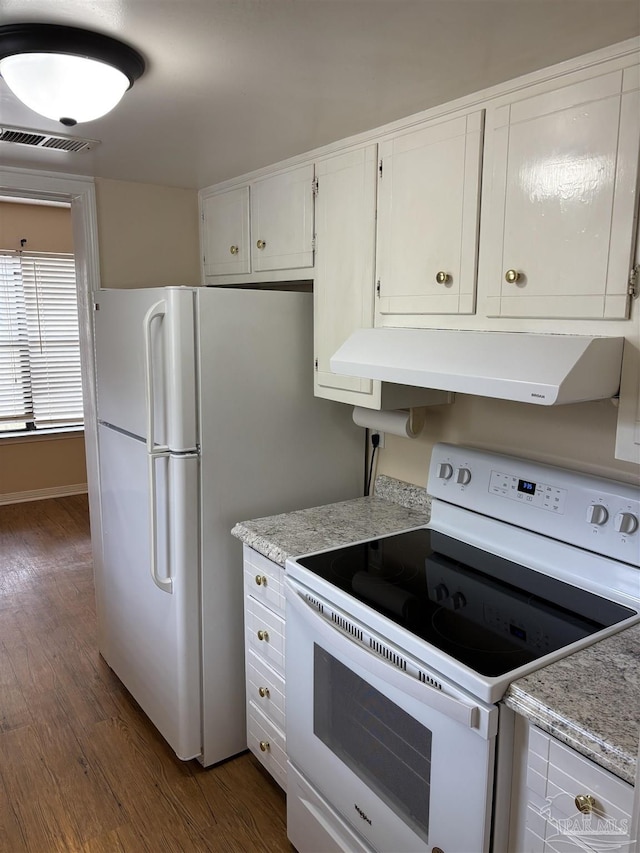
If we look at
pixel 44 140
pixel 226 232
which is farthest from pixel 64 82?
pixel 226 232

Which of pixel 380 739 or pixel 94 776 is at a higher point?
pixel 380 739

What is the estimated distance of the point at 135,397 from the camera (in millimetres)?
2297

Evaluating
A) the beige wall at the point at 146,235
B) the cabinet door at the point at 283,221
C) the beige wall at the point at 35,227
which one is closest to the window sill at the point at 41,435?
the beige wall at the point at 35,227

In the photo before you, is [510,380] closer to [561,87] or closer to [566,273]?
[566,273]

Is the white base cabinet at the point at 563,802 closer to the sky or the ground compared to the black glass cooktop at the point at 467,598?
closer to the ground

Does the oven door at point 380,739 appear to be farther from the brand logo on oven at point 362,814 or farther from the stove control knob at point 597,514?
the stove control knob at point 597,514

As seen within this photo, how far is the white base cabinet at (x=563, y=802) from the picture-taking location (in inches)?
42.6

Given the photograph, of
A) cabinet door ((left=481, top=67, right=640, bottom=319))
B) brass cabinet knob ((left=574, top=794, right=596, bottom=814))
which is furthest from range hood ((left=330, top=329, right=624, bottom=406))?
brass cabinet knob ((left=574, top=794, right=596, bottom=814))

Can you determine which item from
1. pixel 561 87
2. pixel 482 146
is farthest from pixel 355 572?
pixel 561 87

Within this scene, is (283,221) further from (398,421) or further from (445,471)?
(445,471)

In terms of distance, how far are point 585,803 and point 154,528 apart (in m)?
1.51

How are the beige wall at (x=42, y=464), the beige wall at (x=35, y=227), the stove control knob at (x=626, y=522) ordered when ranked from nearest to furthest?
the stove control knob at (x=626, y=522) → the beige wall at (x=35, y=227) → the beige wall at (x=42, y=464)

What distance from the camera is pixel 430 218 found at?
172 cm

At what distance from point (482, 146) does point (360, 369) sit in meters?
0.64
